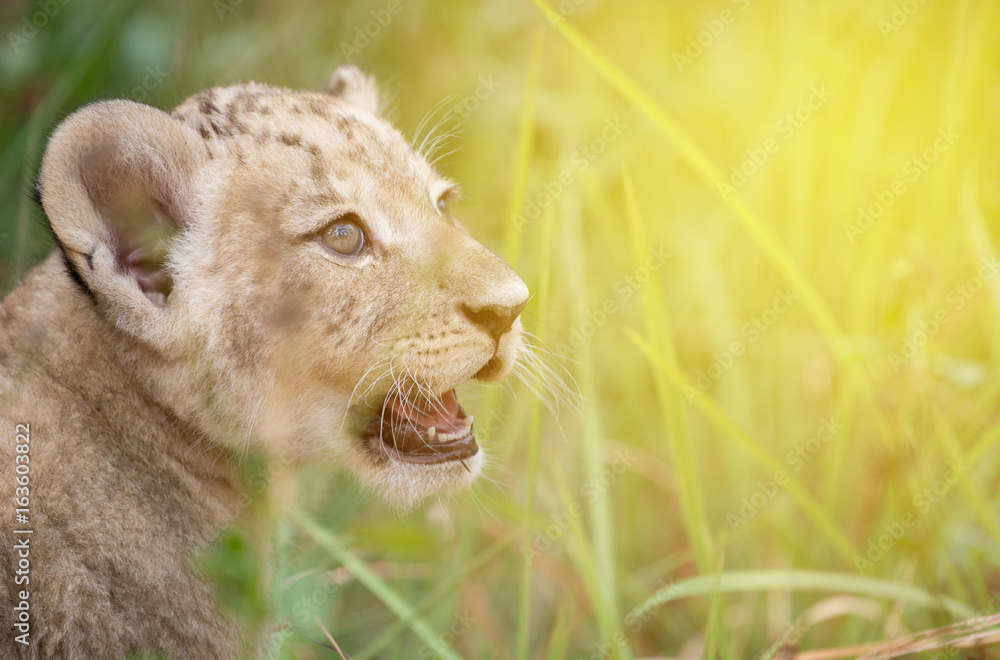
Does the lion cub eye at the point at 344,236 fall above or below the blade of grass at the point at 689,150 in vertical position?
below

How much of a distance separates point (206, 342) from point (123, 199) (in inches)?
19.1

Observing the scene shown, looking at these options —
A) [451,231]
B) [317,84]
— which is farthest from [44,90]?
[451,231]

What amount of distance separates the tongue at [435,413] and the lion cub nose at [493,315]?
34 centimetres

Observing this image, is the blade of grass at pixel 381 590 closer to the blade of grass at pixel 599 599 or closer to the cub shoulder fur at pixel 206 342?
the cub shoulder fur at pixel 206 342

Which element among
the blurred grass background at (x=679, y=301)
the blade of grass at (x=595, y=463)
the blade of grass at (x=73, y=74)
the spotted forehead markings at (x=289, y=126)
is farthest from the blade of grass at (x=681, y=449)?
the blade of grass at (x=73, y=74)

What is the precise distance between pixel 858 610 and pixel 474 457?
1731 millimetres

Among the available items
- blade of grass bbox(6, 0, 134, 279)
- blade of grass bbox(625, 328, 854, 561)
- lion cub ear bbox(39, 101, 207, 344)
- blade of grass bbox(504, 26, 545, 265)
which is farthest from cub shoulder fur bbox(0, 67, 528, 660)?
blade of grass bbox(6, 0, 134, 279)

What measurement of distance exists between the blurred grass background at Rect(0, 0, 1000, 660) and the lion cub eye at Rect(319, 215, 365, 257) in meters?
0.66

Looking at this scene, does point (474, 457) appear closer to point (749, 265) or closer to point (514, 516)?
point (514, 516)

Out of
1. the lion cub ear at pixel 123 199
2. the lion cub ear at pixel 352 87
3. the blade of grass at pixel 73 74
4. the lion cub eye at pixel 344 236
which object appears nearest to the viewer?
the lion cub ear at pixel 123 199

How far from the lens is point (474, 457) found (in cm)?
281

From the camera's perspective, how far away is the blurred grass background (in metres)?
3.04

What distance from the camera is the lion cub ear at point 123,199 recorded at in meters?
2.25

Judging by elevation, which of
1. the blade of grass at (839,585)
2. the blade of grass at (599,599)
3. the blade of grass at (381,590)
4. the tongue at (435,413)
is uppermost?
the blade of grass at (839,585)
